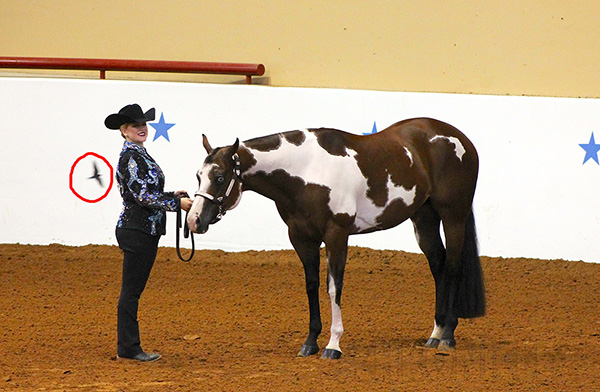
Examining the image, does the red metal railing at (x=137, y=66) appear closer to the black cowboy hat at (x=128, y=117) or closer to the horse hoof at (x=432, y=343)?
the black cowboy hat at (x=128, y=117)

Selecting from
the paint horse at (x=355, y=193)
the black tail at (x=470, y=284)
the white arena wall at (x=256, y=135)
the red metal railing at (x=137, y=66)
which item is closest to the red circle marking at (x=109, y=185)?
the white arena wall at (x=256, y=135)

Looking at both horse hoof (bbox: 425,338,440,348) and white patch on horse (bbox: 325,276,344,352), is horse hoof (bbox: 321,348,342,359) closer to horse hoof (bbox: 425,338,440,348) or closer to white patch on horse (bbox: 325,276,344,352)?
white patch on horse (bbox: 325,276,344,352)

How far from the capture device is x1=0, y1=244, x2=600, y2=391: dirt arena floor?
4008 mm

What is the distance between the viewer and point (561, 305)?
5801mm

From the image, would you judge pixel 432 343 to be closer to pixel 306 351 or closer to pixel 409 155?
pixel 306 351

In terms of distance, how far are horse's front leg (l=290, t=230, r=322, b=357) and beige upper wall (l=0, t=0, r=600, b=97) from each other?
352cm

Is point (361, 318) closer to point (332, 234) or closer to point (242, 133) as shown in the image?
point (332, 234)

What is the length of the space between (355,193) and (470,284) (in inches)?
37.7

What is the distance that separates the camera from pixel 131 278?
4.30m

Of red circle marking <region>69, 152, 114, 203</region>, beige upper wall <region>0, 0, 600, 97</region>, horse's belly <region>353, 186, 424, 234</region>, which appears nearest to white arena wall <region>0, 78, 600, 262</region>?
red circle marking <region>69, 152, 114, 203</region>

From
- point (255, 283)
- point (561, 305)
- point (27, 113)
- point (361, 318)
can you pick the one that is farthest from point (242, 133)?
point (561, 305)

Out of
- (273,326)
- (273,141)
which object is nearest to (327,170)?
(273,141)

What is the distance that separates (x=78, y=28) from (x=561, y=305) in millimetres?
5468

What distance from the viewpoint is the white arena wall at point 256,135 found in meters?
6.80
